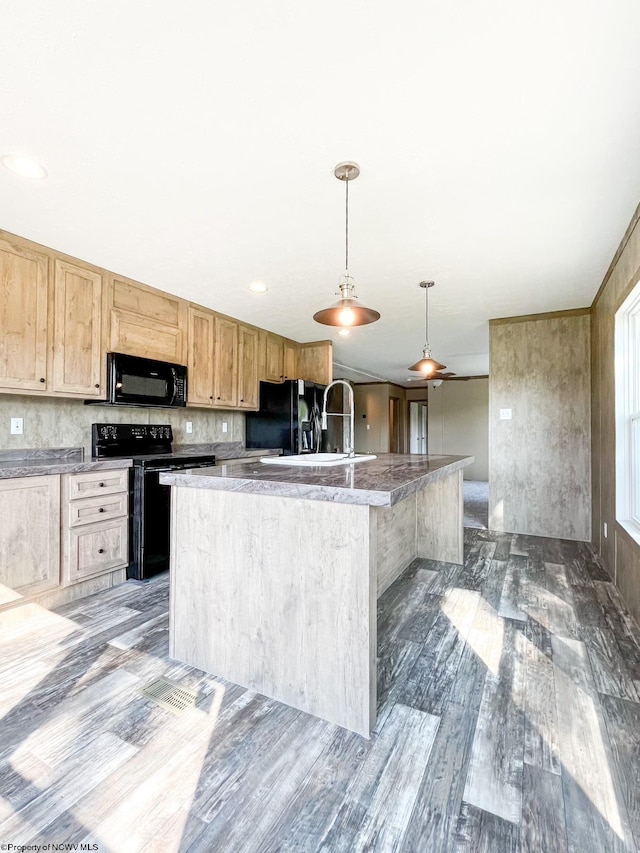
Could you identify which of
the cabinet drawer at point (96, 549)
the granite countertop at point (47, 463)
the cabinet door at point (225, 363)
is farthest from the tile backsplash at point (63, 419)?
the cabinet drawer at point (96, 549)

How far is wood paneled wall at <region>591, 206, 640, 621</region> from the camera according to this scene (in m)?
2.33

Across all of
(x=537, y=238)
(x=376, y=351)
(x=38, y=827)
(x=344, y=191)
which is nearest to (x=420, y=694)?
(x=38, y=827)

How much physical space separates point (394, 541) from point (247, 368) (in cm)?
252

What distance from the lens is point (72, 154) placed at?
1.78m

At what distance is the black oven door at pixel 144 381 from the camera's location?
9.96 ft

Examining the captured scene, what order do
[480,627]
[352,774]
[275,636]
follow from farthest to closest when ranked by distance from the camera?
[480,627] < [275,636] < [352,774]

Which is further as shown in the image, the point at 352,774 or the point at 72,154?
the point at 72,154

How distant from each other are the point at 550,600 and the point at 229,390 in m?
3.23

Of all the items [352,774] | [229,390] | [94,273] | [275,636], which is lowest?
[352,774]

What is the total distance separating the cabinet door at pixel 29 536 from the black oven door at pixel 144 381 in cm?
82

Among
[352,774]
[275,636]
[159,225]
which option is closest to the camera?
[352,774]

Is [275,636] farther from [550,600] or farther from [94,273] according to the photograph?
[94,273]

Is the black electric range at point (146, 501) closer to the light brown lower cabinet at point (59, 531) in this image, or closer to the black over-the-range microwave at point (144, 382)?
the light brown lower cabinet at point (59, 531)

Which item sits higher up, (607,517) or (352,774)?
(607,517)
